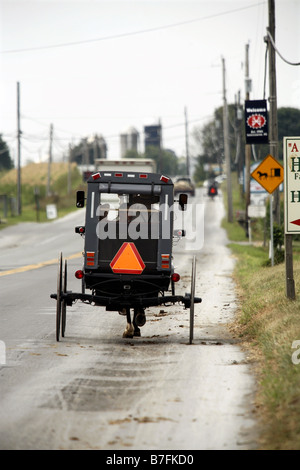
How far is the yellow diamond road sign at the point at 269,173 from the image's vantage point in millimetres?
22609

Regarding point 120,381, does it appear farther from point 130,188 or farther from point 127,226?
point 130,188

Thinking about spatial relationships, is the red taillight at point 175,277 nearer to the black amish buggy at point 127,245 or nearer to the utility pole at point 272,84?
the black amish buggy at point 127,245

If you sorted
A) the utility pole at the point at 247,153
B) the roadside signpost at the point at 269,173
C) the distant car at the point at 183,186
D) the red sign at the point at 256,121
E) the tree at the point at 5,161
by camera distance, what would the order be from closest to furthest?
the roadside signpost at the point at 269,173, the red sign at the point at 256,121, the utility pole at the point at 247,153, the distant car at the point at 183,186, the tree at the point at 5,161

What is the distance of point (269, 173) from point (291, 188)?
7.62 m

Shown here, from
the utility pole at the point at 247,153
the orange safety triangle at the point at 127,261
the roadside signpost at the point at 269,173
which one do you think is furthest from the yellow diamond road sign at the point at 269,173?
the utility pole at the point at 247,153

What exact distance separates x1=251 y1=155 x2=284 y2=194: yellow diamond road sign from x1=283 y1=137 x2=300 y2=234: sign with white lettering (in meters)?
7.39

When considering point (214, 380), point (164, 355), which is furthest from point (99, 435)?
point (164, 355)

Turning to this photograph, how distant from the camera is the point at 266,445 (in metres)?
6.84

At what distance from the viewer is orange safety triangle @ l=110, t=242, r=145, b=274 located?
40.8 ft

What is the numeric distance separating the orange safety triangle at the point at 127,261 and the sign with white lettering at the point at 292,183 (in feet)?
12.7

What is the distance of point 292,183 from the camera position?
1521 cm

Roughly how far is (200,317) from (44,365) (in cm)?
558

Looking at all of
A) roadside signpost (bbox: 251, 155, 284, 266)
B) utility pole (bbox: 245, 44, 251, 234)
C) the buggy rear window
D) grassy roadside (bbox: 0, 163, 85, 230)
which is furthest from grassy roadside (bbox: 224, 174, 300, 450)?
grassy roadside (bbox: 0, 163, 85, 230)
